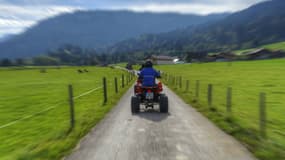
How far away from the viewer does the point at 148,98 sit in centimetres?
Result: 1321

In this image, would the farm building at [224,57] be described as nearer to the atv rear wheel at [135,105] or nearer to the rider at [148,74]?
the rider at [148,74]

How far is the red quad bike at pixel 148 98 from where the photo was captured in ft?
42.1

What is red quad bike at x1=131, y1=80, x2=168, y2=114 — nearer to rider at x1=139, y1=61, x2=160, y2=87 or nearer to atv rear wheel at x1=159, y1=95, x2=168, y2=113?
atv rear wheel at x1=159, y1=95, x2=168, y2=113

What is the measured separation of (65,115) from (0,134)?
3.81 meters

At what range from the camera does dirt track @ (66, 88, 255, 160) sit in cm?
657

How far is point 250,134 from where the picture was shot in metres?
8.49

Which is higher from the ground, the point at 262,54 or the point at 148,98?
the point at 262,54

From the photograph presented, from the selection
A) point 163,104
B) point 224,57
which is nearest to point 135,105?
point 163,104

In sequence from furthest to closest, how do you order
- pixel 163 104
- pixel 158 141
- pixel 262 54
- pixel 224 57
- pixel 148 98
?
pixel 224 57, pixel 262 54, pixel 148 98, pixel 163 104, pixel 158 141

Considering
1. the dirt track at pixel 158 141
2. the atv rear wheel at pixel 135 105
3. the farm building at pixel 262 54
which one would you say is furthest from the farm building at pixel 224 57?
the dirt track at pixel 158 141

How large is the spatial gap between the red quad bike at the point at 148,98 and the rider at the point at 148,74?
0.76 ft

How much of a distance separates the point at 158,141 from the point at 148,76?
5.80 metres

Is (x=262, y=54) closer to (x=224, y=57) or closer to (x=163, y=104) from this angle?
(x=224, y=57)

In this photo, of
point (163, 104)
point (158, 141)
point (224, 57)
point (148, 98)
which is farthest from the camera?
point (224, 57)
